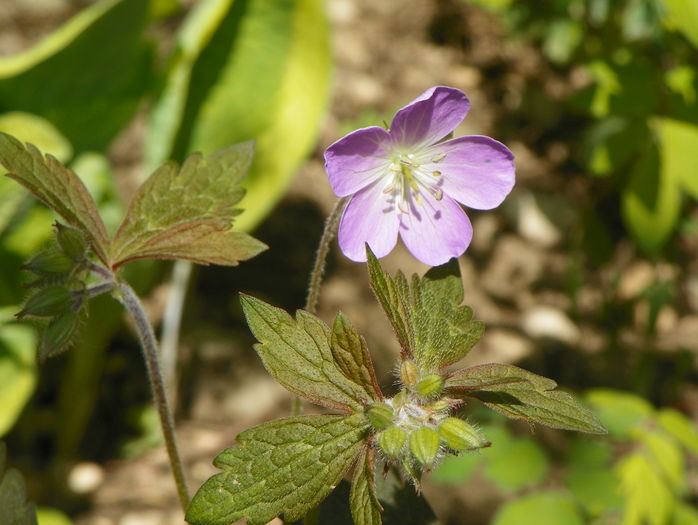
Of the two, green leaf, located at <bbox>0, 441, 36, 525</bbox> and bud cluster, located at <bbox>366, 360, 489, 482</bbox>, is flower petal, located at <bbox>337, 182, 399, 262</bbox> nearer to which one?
bud cluster, located at <bbox>366, 360, 489, 482</bbox>

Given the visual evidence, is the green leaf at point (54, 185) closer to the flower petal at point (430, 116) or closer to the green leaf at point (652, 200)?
the flower petal at point (430, 116)

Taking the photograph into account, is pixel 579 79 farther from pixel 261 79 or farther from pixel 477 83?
pixel 261 79

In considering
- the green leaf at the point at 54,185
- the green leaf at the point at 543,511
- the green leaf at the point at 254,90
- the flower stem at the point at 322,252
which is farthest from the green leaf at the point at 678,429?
the green leaf at the point at 54,185

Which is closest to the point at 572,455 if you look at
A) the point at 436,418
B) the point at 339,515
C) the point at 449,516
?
the point at 449,516

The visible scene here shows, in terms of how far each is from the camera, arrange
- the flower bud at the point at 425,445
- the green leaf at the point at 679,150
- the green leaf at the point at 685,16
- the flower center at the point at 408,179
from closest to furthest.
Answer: the flower bud at the point at 425,445
the flower center at the point at 408,179
the green leaf at the point at 685,16
the green leaf at the point at 679,150

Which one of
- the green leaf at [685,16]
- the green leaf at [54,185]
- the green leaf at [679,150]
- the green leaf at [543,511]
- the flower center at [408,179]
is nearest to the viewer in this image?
the green leaf at [54,185]

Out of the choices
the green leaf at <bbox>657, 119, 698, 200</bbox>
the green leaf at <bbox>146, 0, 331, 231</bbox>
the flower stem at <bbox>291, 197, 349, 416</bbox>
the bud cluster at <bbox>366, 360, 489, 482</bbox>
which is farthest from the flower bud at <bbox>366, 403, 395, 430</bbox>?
the green leaf at <bbox>657, 119, 698, 200</bbox>

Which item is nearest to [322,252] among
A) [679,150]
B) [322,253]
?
[322,253]

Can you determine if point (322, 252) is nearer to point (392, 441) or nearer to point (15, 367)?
point (392, 441)
